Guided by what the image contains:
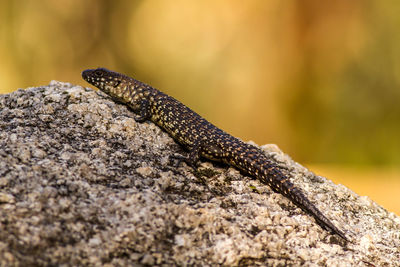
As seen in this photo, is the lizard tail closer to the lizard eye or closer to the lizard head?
the lizard head

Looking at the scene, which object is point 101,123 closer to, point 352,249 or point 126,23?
point 352,249

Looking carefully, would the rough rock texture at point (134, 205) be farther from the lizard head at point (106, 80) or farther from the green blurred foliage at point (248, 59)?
the green blurred foliage at point (248, 59)

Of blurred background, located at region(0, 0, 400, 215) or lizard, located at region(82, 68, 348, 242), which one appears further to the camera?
blurred background, located at region(0, 0, 400, 215)

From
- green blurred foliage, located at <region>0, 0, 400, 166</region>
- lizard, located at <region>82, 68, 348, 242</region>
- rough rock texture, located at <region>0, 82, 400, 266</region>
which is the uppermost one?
green blurred foliage, located at <region>0, 0, 400, 166</region>

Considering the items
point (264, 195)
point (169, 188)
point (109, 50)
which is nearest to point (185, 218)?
point (169, 188)

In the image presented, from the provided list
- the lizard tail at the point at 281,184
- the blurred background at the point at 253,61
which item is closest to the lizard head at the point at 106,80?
the lizard tail at the point at 281,184

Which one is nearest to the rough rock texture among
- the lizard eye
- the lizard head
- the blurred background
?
the lizard head

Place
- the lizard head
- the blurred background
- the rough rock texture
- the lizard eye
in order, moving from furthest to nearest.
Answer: the blurred background, the lizard eye, the lizard head, the rough rock texture
